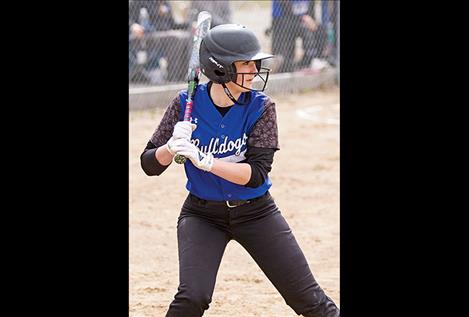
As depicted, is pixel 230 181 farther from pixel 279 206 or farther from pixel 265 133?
pixel 279 206

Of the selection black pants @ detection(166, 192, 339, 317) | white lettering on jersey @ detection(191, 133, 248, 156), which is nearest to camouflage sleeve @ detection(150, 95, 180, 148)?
white lettering on jersey @ detection(191, 133, 248, 156)

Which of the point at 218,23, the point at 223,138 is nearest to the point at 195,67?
the point at 223,138

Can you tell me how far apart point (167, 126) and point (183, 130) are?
278 millimetres

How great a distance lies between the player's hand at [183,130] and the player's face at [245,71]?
0.34 meters

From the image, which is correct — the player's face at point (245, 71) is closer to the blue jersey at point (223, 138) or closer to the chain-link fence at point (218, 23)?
the blue jersey at point (223, 138)

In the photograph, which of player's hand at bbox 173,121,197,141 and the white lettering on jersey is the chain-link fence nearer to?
the white lettering on jersey

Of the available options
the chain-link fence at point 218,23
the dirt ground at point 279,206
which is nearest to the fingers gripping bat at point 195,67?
the dirt ground at point 279,206

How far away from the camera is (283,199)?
8859mm

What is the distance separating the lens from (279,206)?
8594 mm

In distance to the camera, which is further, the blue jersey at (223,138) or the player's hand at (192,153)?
the blue jersey at (223,138)

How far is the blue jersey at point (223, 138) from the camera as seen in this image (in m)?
4.57
